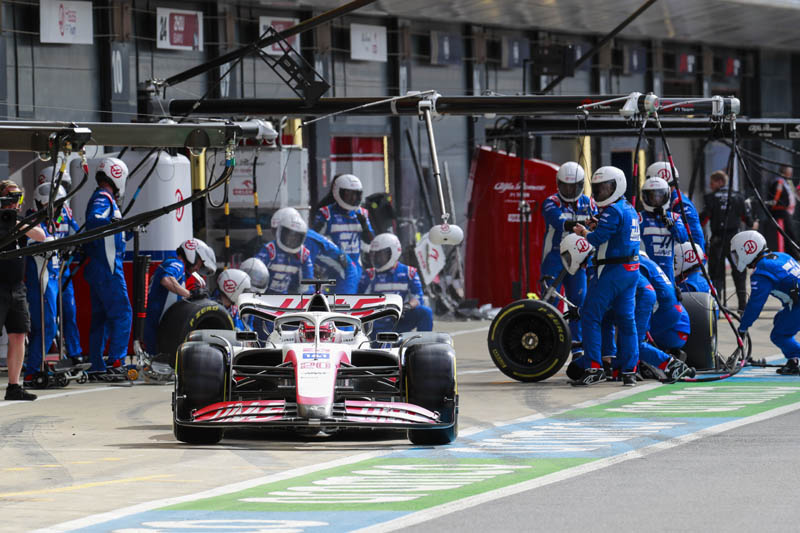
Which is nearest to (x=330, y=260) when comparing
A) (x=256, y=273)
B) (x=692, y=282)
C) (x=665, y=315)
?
(x=256, y=273)

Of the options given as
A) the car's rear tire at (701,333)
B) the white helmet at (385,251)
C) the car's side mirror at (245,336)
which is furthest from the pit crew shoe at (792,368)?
the car's side mirror at (245,336)

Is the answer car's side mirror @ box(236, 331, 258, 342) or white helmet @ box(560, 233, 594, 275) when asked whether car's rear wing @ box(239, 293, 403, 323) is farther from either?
white helmet @ box(560, 233, 594, 275)

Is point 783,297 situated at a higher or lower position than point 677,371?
higher

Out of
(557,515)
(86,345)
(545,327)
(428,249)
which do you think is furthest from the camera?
(428,249)

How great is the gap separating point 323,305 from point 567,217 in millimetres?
5452

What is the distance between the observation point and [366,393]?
1040 cm

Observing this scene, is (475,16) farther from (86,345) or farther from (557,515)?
(557,515)

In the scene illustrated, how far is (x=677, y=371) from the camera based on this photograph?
14359 millimetres

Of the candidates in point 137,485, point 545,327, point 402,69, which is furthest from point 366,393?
point 402,69

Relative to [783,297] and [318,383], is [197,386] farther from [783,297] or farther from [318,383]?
[783,297]

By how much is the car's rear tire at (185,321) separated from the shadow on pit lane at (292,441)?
11.3 ft

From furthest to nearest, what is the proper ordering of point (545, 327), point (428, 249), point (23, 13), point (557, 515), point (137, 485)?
point (428, 249) < point (23, 13) < point (545, 327) < point (137, 485) < point (557, 515)

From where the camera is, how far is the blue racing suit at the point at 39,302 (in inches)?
571

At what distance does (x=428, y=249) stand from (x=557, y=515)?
14497mm
